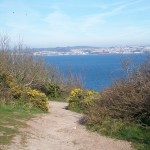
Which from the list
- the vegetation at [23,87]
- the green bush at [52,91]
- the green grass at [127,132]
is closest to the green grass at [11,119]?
the vegetation at [23,87]

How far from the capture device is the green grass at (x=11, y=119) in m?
11.3

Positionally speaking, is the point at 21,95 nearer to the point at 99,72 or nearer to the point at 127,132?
the point at 127,132

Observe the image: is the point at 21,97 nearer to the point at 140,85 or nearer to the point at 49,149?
the point at 140,85

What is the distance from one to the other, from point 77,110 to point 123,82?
6.09 m

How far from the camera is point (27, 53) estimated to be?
1172 inches

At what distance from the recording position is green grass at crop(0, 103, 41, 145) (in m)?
11.3

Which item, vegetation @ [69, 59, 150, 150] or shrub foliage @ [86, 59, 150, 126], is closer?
vegetation @ [69, 59, 150, 150]

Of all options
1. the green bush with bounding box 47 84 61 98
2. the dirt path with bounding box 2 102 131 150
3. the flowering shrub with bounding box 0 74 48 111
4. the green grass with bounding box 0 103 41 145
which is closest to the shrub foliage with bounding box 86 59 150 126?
the dirt path with bounding box 2 102 131 150

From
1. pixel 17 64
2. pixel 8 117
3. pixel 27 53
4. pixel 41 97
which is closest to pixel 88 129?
pixel 8 117

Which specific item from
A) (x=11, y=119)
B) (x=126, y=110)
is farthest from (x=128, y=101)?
(x=11, y=119)

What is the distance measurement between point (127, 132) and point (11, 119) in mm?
4443

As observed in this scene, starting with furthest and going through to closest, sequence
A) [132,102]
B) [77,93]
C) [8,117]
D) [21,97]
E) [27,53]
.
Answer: [27,53] < [77,93] < [21,97] < [8,117] < [132,102]

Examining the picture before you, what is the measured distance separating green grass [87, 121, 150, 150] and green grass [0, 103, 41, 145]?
9.05 ft

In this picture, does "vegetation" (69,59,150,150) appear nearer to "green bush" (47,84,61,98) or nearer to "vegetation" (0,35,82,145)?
"vegetation" (0,35,82,145)
